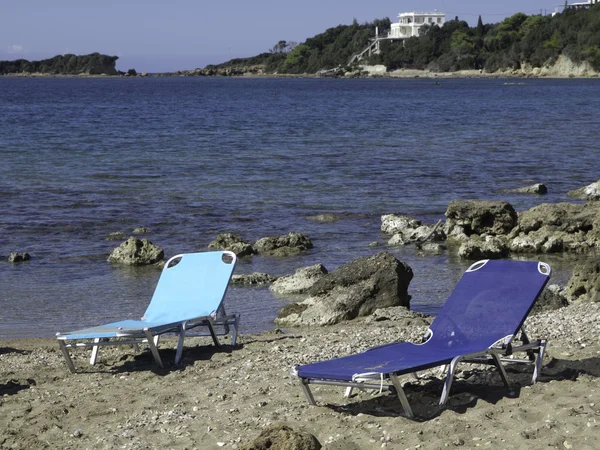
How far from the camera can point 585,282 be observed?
974 centimetres

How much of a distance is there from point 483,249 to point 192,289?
7.01m

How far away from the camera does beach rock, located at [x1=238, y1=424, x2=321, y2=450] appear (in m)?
5.09

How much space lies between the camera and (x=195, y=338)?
→ 351 inches

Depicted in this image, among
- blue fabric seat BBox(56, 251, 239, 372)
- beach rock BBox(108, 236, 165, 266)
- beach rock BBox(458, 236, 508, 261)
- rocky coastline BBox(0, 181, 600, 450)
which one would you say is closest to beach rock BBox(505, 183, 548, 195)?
beach rock BBox(458, 236, 508, 261)

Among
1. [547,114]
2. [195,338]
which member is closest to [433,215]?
[195,338]

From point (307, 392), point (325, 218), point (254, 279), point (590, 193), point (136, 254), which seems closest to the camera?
point (307, 392)

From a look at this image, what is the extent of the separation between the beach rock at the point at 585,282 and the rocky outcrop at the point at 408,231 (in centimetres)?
563

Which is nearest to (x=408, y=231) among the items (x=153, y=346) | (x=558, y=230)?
(x=558, y=230)

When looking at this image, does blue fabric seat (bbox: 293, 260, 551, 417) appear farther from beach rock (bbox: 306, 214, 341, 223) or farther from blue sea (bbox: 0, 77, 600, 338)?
beach rock (bbox: 306, 214, 341, 223)

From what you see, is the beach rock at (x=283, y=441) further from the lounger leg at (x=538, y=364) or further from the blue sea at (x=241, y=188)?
the blue sea at (x=241, y=188)

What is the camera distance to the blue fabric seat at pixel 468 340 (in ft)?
18.6

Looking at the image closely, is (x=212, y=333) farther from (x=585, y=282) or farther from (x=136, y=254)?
(x=136, y=254)

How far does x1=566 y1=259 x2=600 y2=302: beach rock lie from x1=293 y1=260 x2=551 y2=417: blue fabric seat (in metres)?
3.09

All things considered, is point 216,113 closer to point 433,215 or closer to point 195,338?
point 433,215
